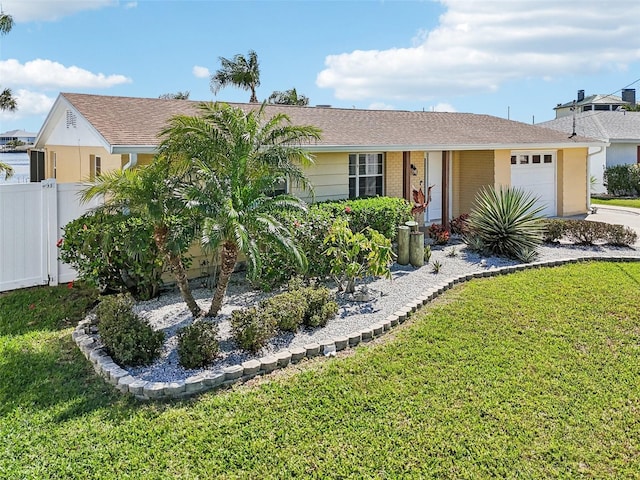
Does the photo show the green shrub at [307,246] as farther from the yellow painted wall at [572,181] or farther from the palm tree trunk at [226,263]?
the yellow painted wall at [572,181]

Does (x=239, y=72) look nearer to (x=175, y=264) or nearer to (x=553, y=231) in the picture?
(x=553, y=231)

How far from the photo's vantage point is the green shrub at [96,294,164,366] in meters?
6.06

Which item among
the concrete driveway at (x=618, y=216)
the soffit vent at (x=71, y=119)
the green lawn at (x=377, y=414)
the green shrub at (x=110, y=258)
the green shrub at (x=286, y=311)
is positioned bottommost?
the green lawn at (x=377, y=414)

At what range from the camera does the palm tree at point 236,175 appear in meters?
6.57

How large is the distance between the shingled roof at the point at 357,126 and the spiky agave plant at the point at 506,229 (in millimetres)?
2688

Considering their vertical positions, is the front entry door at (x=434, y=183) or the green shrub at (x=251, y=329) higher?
the front entry door at (x=434, y=183)

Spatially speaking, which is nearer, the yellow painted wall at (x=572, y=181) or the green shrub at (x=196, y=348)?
the green shrub at (x=196, y=348)

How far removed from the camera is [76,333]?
7.24m

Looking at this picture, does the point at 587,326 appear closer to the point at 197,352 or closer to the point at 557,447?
the point at 557,447

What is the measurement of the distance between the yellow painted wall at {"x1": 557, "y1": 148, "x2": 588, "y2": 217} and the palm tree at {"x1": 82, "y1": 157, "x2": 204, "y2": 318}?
15.1 meters

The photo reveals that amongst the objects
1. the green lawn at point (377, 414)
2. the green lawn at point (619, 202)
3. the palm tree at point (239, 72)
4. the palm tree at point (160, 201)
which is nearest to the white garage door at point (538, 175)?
the green lawn at point (619, 202)

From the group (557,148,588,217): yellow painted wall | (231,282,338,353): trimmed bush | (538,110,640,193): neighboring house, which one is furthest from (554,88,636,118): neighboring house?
(231,282,338,353): trimmed bush

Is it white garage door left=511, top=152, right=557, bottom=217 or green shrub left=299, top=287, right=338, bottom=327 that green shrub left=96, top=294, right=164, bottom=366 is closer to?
green shrub left=299, top=287, right=338, bottom=327

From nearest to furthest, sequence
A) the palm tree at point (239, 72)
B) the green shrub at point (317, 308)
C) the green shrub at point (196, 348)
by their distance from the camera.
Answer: the green shrub at point (196, 348), the green shrub at point (317, 308), the palm tree at point (239, 72)
